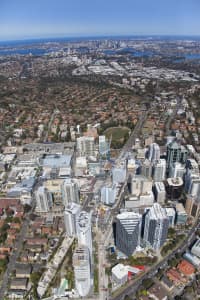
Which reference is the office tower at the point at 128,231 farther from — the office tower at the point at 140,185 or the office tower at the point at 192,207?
the office tower at the point at 192,207

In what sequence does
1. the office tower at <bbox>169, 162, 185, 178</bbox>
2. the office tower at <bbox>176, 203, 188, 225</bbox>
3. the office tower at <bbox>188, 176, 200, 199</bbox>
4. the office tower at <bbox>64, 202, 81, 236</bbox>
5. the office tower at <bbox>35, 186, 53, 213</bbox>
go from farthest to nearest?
1. the office tower at <bbox>169, 162, 185, 178</bbox>
2. the office tower at <bbox>188, 176, 200, 199</bbox>
3. the office tower at <bbox>35, 186, 53, 213</bbox>
4. the office tower at <bbox>176, 203, 188, 225</bbox>
5. the office tower at <bbox>64, 202, 81, 236</bbox>

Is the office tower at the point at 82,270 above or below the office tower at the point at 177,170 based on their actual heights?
below

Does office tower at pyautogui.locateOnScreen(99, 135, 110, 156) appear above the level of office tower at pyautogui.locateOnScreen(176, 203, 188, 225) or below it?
above

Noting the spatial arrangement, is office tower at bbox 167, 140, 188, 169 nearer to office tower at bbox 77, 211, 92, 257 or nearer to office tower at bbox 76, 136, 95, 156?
office tower at bbox 76, 136, 95, 156

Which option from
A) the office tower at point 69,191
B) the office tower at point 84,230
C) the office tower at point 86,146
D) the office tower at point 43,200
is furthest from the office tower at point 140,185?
the office tower at point 86,146

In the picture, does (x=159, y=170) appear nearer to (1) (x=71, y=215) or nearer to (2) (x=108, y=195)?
(2) (x=108, y=195)

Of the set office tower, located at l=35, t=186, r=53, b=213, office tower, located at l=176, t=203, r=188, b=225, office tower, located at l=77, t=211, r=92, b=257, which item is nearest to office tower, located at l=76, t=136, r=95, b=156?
office tower, located at l=35, t=186, r=53, b=213

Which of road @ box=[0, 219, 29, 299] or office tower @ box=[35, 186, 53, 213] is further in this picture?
office tower @ box=[35, 186, 53, 213]
